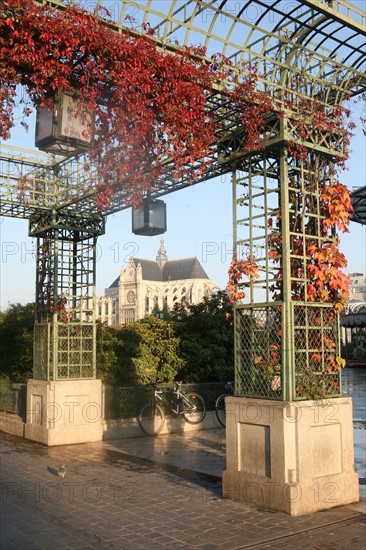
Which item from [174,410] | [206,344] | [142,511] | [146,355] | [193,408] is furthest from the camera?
[206,344]

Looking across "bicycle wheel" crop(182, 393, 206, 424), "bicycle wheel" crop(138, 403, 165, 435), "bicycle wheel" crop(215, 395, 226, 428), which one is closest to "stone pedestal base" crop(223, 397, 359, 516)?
"bicycle wheel" crop(138, 403, 165, 435)

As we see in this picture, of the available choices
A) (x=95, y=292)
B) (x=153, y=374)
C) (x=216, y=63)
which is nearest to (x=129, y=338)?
(x=153, y=374)

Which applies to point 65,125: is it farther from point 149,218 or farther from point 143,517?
point 143,517

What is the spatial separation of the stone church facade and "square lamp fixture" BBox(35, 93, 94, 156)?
111 metres

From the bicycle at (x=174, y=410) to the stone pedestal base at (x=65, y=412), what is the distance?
1.08 metres

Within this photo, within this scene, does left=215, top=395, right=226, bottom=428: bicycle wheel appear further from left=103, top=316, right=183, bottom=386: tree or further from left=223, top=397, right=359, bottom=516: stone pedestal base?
left=223, top=397, right=359, bottom=516: stone pedestal base

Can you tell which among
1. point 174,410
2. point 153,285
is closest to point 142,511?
point 174,410

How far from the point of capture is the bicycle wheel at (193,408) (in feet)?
42.8

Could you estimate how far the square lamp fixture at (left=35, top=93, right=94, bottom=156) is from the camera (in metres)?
5.55

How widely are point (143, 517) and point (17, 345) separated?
10054 millimetres

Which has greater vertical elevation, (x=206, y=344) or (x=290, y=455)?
(x=206, y=344)

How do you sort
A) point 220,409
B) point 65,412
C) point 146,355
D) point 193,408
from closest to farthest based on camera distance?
point 65,412 → point 193,408 → point 220,409 → point 146,355

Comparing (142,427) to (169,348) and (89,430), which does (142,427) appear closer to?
(89,430)

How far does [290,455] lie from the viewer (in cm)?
635
